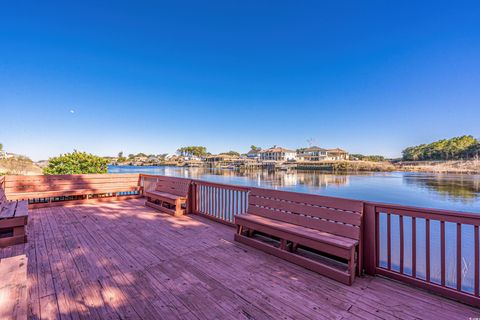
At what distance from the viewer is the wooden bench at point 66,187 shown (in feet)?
18.2

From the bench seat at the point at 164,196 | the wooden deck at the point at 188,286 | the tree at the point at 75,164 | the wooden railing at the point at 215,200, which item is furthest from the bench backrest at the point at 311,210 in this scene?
the tree at the point at 75,164

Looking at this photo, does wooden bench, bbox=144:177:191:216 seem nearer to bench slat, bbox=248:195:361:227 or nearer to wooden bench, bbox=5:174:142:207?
wooden bench, bbox=5:174:142:207

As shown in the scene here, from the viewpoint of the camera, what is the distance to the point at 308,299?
78.2 inches

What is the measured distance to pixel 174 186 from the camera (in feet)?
18.1

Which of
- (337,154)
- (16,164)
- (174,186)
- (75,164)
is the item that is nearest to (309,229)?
(174,186)

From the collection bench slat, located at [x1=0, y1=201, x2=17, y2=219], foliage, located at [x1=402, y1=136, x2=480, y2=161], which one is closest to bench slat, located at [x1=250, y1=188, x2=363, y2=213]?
bench slat, located at [x1=0, y1=201, x2=17, y2=219]

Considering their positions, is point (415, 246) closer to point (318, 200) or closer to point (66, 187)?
point (318, 200)

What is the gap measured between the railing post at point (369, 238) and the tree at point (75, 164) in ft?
34.6

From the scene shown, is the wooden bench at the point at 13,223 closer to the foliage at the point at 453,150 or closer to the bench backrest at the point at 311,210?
the bench backrest at the point at 311,210

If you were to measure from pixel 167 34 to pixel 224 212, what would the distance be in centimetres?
1427

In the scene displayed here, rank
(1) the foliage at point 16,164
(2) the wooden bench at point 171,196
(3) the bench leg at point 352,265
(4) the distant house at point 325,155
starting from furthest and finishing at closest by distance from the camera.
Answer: (4) the distant house at point 325,155 < (1) the foliage at point 16,164 < (2) the wooden bench at point 171,196 < (3) the bench leg at point 352,265

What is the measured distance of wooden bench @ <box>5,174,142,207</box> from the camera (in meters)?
5.54

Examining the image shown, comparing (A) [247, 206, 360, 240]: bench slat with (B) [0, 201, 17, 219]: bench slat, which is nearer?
(A) [247, 206, 360, 240]: bench slat

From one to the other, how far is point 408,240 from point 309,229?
31.7ft
